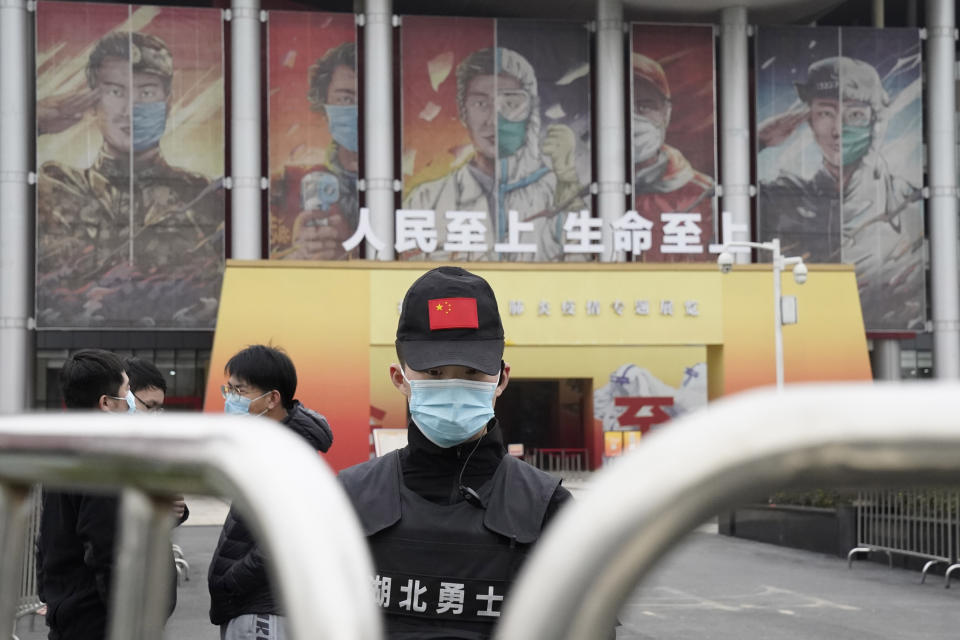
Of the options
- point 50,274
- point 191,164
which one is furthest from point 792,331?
point 50,274

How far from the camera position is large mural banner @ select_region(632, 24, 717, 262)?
34469 millimetres

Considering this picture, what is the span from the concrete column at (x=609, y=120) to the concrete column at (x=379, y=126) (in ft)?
18.7

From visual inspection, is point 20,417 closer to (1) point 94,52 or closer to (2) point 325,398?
(2) point 325,398

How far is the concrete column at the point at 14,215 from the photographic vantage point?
31.5 metres

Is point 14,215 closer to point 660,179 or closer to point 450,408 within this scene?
point 660,179

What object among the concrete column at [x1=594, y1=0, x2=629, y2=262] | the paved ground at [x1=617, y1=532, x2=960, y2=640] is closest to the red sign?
the concrete column at [x1=594, y1=0, x2=629, y2=262]

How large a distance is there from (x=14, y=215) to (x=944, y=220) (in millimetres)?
24902

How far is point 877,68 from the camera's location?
35000 mm

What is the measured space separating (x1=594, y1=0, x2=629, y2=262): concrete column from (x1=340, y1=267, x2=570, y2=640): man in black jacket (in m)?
31.0

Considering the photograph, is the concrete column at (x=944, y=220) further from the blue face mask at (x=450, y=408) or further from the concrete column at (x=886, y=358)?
the blue face mask at (x=450, y=408)

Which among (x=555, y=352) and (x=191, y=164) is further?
(x=555, y=352)

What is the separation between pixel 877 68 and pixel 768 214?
5.20 meters

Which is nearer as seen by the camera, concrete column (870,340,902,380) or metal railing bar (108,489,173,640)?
metal railing bar (108,489,173,640)

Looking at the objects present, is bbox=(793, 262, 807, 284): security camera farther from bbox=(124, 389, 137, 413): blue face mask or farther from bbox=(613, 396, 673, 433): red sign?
bbox=(124, 389, 137, 413): blue face mask
